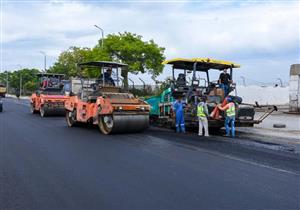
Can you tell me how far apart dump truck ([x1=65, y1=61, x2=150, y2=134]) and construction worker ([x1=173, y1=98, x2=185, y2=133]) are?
3.35 feet

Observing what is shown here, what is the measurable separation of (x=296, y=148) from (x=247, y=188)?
5.07 metres

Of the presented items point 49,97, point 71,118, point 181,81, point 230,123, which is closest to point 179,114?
point 181,81

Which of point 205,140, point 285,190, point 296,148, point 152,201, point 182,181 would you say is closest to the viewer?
point 152,201

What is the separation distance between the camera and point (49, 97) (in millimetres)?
21469

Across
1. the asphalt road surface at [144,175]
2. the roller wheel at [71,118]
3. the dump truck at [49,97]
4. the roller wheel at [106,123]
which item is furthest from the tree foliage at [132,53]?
the asphalt road surface at [144,175]

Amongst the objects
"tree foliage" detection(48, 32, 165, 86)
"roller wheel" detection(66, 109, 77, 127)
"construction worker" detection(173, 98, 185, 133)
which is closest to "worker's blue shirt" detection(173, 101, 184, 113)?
"construction worker" detection(173, 98, 185, 133)

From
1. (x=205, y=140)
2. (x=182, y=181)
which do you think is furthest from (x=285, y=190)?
(x=205, y=140)

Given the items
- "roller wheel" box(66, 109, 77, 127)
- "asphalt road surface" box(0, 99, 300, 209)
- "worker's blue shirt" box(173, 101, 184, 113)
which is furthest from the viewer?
"roller wheel" box(66, 109, 77, 127)

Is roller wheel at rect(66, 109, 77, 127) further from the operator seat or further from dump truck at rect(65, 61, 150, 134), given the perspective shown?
the operator seat

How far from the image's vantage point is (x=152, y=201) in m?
5.54

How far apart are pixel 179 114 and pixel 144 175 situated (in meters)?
6.73

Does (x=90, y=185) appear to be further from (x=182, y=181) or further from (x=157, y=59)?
(x=157, y=59)

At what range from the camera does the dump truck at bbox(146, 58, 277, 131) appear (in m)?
13.6

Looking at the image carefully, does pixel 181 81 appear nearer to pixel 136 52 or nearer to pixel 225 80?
pixel 225 80
